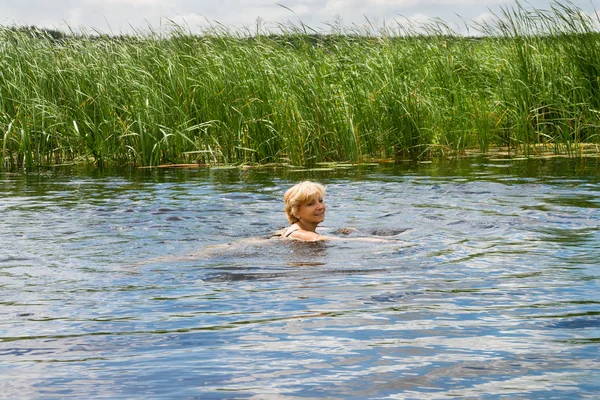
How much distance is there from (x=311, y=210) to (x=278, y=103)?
5.39 meters

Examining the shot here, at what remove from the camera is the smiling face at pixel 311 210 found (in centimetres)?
743

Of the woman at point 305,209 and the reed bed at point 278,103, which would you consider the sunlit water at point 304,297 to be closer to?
the woman at point 305,209

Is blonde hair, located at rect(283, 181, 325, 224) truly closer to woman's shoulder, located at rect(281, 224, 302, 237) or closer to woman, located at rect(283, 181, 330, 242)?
woman, located at rect(283, 181, 330, 242)

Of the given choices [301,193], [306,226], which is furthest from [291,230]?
[301,193]

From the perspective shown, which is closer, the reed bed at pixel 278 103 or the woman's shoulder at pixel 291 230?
the woman's shoulder at pixel 291 230

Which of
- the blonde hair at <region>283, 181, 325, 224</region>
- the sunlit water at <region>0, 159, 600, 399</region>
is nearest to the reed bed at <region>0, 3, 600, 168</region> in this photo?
the sunlit water at <region>0, 159, 600, 399</region>

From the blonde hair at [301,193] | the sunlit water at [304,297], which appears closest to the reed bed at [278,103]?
the sunlit water at [304,297]

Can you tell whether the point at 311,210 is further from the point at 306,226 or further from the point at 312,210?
the point at 306,226

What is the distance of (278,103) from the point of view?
12625mm

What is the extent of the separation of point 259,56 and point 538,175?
4.65 metres

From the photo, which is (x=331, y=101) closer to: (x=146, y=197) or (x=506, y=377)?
(x=146, y=197)

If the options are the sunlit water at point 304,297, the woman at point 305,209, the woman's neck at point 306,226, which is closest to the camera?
the sunlit water at point 304,297

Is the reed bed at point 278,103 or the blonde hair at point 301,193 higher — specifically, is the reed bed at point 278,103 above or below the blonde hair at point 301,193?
above

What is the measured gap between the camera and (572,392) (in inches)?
131
